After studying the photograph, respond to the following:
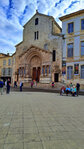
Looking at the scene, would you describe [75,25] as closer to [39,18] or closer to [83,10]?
[83,10]

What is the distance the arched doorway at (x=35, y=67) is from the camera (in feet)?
88.2

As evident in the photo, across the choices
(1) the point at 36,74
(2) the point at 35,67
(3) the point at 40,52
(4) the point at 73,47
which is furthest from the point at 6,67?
(4) the point at 73,47

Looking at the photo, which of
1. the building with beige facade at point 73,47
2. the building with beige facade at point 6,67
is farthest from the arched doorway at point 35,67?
the building with beige facade at point 6,67

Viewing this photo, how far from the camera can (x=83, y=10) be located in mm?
20547

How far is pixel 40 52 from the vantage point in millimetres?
25578

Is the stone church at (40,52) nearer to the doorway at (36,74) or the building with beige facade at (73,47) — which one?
the doorway at (36,74)

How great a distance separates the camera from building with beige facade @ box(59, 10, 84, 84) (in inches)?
817

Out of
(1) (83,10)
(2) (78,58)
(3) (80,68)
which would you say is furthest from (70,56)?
(1) (83,10)

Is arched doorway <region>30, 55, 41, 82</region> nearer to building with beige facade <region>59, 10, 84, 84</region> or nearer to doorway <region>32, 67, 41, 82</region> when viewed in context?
doorway <region>32, 67, 41, 82</region>

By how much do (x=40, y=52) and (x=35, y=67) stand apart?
389 cm

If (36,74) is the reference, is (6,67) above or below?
above

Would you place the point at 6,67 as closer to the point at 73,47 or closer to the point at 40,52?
the point at 40,52

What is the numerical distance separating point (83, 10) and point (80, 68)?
33.5 feet

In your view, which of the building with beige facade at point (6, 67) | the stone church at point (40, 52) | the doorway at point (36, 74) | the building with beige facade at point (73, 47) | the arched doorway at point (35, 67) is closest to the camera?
the building with beige facade at point (73, 47)
